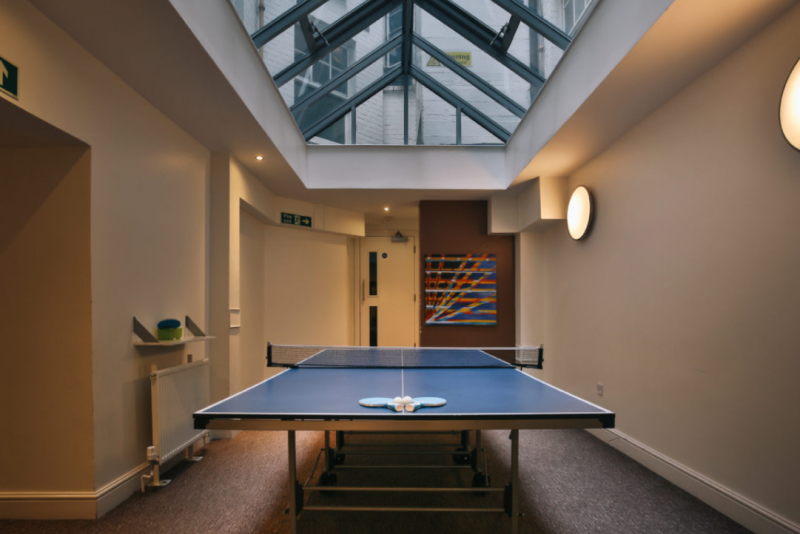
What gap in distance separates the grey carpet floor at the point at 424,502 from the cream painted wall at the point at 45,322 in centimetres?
32

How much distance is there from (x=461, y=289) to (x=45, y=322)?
421 centimetres

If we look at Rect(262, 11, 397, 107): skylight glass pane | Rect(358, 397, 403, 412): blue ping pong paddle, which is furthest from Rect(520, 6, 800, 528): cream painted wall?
Rect(262, 11, 397, 107): skylight glass pane

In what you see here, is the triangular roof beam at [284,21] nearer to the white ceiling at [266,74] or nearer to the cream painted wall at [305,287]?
the white ceiling at [266,74]

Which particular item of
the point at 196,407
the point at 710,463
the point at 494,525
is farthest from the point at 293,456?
the point at 710,463

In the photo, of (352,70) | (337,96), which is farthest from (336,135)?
(352,70)

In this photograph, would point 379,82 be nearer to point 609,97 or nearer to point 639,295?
point 609,97

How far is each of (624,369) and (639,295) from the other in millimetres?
609

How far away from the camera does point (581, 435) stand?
12.6 feet

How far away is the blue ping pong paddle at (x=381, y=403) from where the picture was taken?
1631 millimetres

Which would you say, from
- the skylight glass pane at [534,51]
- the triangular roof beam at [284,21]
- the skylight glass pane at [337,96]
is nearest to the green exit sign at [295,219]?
the skylight glass pane at [337,96]

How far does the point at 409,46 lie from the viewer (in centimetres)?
492

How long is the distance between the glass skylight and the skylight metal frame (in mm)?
11

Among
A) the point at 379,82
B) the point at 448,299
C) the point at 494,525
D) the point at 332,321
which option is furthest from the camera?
the point at 332,321

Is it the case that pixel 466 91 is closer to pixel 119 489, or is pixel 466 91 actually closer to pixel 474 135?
pixel 474 135
